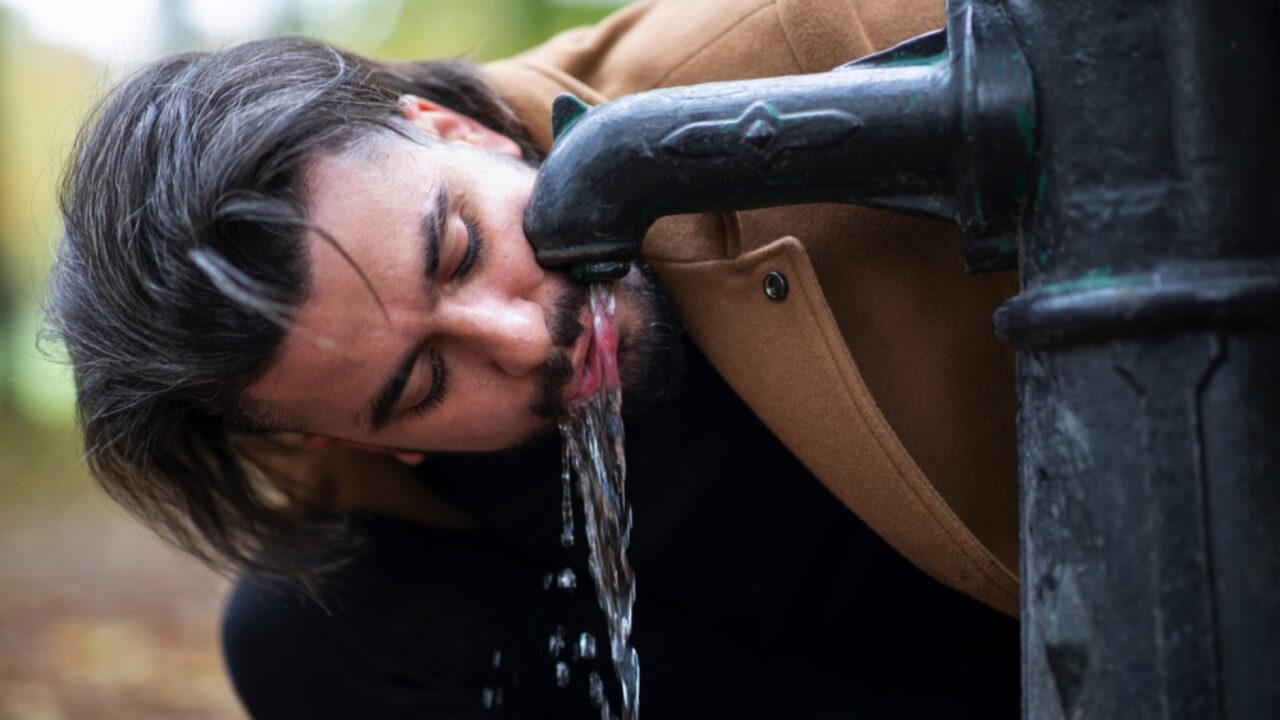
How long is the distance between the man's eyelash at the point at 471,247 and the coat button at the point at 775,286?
436 millimetres

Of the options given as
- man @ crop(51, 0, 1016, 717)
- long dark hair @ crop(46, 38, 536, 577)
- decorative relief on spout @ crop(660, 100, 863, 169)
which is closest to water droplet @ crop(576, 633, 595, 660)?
man @ crop(51, 0, 1016, 717)

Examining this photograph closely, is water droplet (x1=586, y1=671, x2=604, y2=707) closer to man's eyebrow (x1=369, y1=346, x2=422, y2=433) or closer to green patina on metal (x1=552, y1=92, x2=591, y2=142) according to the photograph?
man's eyebrow (x1=369, y1=346, x2=422, y2=433)

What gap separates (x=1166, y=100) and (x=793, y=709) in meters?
1.54

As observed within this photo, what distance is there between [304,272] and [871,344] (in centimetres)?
89

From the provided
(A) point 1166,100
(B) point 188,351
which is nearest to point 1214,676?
(A) point 1166,100

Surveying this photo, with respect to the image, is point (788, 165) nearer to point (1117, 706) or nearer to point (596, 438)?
point (1117, 706)

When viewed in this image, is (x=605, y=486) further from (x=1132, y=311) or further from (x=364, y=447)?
(x=1132, y=311)

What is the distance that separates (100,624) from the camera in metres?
5.71

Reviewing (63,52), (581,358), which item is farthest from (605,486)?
(63,52)

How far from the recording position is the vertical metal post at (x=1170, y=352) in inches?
46.1

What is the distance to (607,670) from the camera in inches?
101

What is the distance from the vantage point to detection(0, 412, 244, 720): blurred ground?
4555mm

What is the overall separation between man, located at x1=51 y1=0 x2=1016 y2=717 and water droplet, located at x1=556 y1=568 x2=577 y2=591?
1 cm

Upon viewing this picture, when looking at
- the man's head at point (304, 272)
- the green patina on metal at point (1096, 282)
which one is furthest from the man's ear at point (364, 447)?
the green patina on metal at point (1096, 282)
